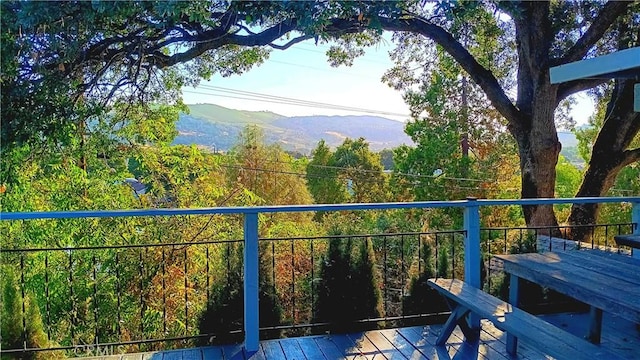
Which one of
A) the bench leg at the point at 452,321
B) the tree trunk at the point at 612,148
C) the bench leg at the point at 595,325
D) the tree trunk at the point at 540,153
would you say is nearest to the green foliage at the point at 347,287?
the bench leg at the point at 452,321

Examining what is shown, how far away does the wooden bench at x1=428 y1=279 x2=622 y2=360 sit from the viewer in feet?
7.05

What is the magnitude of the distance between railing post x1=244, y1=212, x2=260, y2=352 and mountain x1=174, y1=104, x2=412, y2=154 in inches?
507

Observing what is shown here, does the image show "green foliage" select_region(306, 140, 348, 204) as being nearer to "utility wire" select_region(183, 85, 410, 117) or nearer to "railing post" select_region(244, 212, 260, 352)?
"utility wire" select_region(183, 85, 410, 117)

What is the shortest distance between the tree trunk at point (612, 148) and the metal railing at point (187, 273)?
884 mm

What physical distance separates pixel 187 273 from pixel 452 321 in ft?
13.7

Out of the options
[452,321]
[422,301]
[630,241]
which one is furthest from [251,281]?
[630,241]

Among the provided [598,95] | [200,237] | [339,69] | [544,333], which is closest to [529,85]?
[598,95]

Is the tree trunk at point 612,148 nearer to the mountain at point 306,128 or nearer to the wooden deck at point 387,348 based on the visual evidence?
the wooden deck at point 387,348

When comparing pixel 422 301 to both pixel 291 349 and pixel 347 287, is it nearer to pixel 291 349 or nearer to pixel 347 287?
pixel 347 287

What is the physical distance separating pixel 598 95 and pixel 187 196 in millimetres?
7982

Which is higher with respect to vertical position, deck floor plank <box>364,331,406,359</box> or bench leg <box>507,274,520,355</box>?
bench leg <box>507,274,520,355</box>

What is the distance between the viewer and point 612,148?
26.2 ft

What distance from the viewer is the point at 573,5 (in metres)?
7.37

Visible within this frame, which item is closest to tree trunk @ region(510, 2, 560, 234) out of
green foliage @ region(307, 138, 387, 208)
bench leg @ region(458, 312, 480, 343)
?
bench leg @ region(458, 312, 480, 343)
